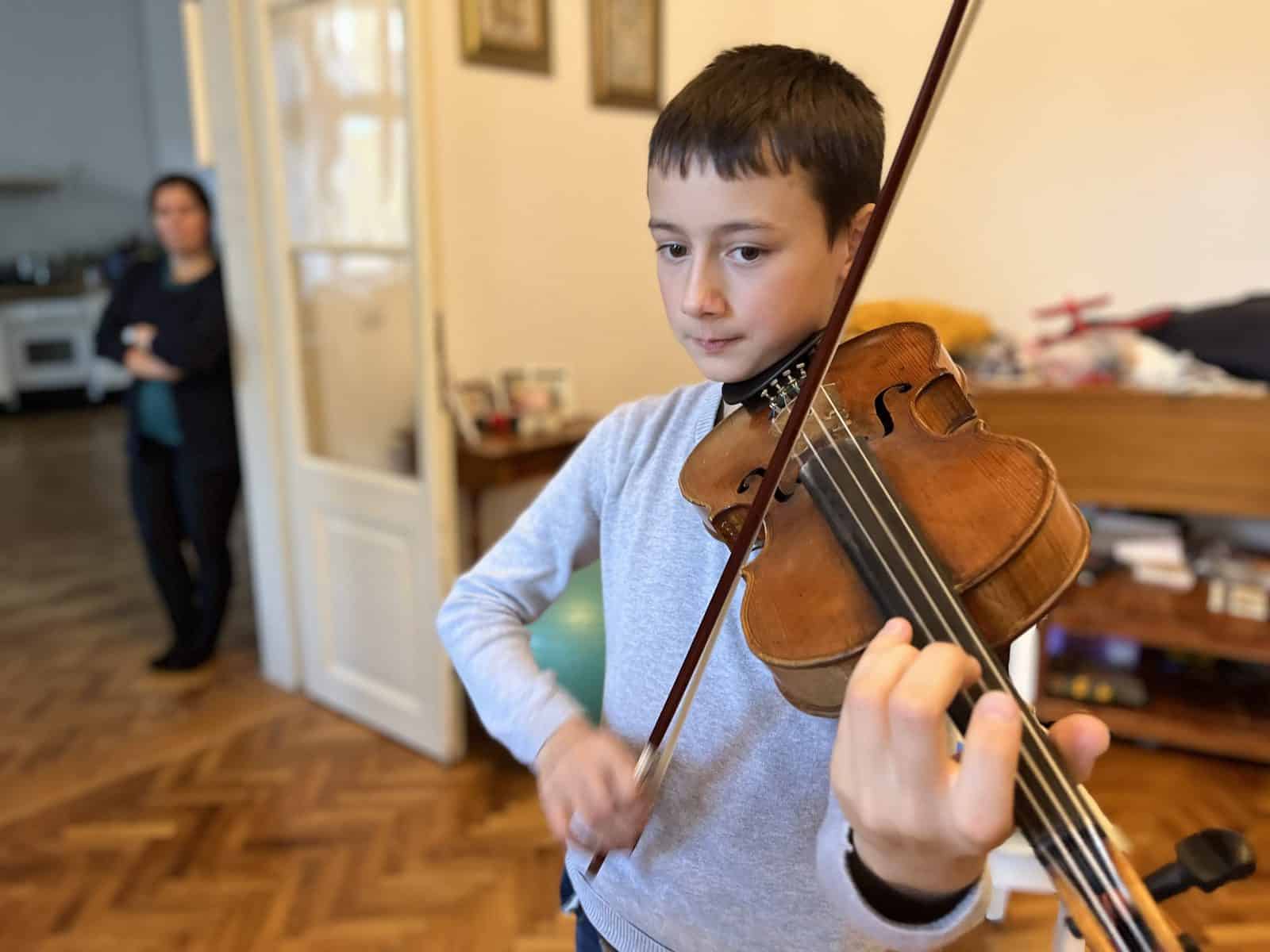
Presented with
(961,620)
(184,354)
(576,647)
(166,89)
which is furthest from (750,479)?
(166,89)

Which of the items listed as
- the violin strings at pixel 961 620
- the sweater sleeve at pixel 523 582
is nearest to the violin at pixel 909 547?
the violin strings at pixel 961 620

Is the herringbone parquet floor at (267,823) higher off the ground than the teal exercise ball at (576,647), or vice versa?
the teal exercise ball at (576,647)

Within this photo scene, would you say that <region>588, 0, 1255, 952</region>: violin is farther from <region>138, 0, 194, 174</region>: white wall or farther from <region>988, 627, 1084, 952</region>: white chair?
<region>138, 0, 194, 174</region>: white wall

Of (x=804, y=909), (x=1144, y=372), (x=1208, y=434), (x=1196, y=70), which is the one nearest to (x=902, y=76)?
(x=1196, y=70)

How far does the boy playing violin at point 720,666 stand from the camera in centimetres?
65

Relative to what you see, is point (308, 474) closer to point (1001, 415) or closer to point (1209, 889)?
point (1001, 415)

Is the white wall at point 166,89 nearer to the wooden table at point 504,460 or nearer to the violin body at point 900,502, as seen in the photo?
the wooden table at point 504,460

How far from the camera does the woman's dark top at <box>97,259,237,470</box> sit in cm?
260

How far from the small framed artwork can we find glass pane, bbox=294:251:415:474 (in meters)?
0.60

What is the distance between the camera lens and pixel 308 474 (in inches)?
101

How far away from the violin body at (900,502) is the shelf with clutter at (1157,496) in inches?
61.5

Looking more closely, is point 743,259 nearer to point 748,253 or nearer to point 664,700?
point 748,253

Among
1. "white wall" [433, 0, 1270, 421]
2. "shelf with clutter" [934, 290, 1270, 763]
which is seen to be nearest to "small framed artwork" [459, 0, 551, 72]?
"white wall" [433, 0, 1270, 421]

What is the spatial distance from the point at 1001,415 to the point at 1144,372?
36 centimetres
